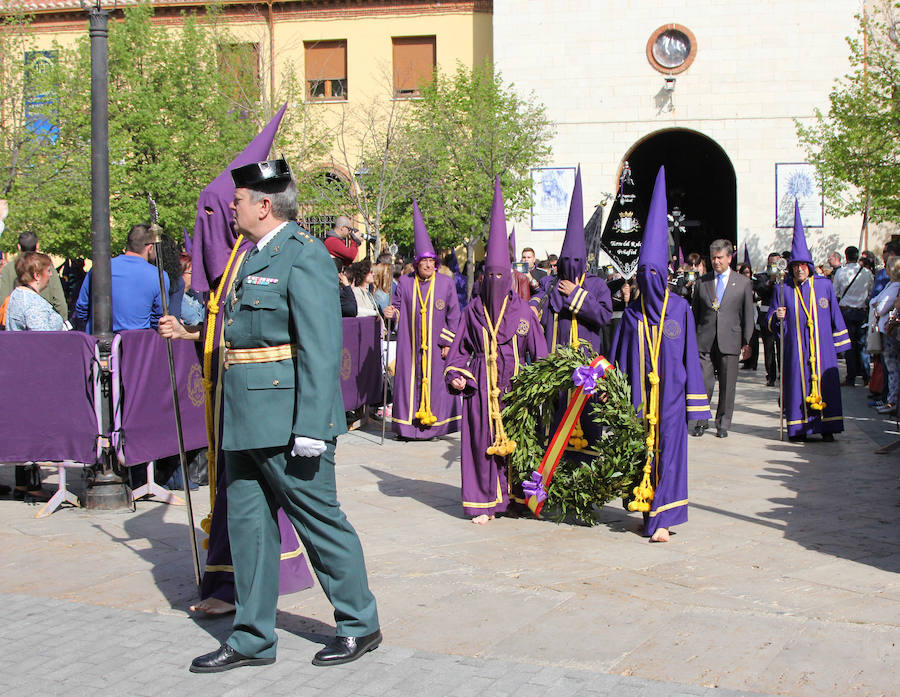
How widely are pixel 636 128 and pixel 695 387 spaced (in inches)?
856

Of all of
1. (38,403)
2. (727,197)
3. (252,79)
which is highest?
(252,79)

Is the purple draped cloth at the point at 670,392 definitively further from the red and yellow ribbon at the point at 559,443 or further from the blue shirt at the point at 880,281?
the blue shirt at the point at 880,281

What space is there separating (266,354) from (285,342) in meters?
0.09

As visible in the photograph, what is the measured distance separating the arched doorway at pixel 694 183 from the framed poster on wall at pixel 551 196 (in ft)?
9.65

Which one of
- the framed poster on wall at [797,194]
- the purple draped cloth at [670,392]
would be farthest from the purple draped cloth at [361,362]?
the framed poster on wall at [797,194]

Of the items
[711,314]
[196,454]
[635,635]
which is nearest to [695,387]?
[635,635]

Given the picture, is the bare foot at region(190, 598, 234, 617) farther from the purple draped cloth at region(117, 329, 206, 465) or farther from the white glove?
the purple draped cloth at region(117, 329, 206, 465)

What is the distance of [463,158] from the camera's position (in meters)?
24.7

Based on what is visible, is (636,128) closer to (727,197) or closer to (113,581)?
(727,197)

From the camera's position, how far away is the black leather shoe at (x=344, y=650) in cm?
442

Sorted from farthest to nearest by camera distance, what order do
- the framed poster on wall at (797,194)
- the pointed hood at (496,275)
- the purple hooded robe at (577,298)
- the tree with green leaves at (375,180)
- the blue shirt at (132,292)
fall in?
the framed poster on wall at (797,194) < the tree with green leaves at (375,180) < the purple hooded robe at (577,298) < the blue shirt at (132,292) < the pointed hood at (496,275)

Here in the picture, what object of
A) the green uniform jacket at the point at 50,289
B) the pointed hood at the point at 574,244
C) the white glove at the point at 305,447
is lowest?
the white glove at the point at 305,447

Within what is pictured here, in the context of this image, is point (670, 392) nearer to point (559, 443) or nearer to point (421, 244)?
point (559, 443)

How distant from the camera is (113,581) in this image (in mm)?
Answer: 5773
